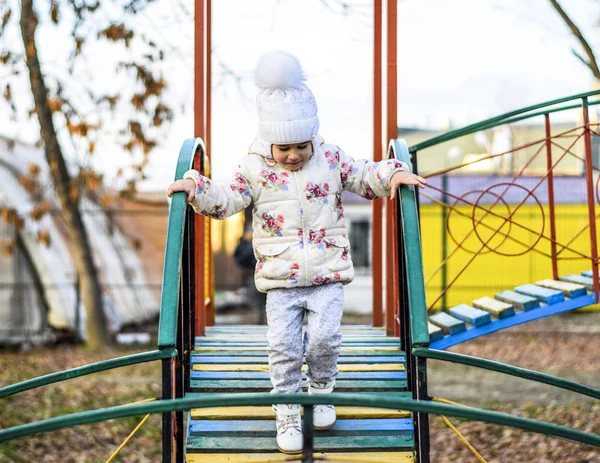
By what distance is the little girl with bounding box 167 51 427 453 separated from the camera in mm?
2883

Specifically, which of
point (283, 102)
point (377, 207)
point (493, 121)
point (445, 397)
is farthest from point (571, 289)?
point (445, 397)

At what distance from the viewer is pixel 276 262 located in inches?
116

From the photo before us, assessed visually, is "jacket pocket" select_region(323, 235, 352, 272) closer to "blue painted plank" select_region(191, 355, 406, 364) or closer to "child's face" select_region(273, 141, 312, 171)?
"child's face" select_region(273, 141, 312, 171)

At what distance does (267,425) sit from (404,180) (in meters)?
1.15

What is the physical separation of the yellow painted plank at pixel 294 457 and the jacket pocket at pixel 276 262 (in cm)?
69

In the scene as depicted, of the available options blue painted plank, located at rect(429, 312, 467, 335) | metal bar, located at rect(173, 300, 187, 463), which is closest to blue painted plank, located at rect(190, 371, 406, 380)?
metal bar, located at rect(173, 300, 187, 463)

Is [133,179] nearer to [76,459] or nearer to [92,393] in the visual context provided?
[92,393]

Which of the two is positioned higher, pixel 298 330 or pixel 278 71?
pixel 278 71

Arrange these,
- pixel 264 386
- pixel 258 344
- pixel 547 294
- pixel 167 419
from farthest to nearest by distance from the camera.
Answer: pixel 547 294 < pixel 258 344 < pixel 264 386 < pixel 167 419

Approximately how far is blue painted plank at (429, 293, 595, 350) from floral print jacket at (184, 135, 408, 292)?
126 cm

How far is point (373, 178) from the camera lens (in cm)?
309

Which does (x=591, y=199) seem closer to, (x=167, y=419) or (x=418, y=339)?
(x=418, y=339)

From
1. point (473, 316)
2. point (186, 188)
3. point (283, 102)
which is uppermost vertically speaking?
point (283, 102)

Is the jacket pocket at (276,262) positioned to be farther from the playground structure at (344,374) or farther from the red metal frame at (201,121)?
the red metal frame at (201,121)
